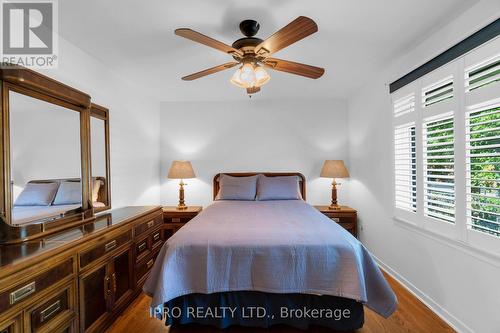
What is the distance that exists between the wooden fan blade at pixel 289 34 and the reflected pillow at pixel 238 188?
2.14m

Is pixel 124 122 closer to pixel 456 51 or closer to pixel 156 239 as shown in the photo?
pixel 156 239

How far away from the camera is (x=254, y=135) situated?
13.2 feet

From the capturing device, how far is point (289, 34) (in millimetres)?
1533

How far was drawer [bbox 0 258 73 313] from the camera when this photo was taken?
3.53ft

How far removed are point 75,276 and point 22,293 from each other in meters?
0.34

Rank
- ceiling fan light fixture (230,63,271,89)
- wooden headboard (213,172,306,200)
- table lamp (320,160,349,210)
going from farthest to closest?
wooden headboard (213,172,306,200) → table lamp (320,160,349,210) → ceiling fan light fixture (230,63,271,89)

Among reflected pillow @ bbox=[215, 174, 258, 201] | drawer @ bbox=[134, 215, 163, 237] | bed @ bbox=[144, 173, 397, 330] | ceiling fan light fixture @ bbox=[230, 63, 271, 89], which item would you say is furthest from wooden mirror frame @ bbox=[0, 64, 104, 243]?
reflected pillow @ bbox=[215, 174, 258, 201]

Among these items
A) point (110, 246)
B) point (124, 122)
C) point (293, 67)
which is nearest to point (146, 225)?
point (110, 246)

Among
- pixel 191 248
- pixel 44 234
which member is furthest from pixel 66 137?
pixel 191 248

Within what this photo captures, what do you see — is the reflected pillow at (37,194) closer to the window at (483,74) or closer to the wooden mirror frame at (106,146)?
the wooden mirror frame at (106,146)

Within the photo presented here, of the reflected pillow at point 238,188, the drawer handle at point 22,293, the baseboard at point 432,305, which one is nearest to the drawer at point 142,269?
the drawer handle at point 22,293

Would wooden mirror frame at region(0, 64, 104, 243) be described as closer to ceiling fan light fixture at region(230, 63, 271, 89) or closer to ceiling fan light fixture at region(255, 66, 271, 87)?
ceiling fan light fixture at region(230, 63, 271, 89)

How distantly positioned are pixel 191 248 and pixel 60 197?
1147 mm

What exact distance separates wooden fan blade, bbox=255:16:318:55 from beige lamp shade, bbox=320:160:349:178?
90.6 inches
